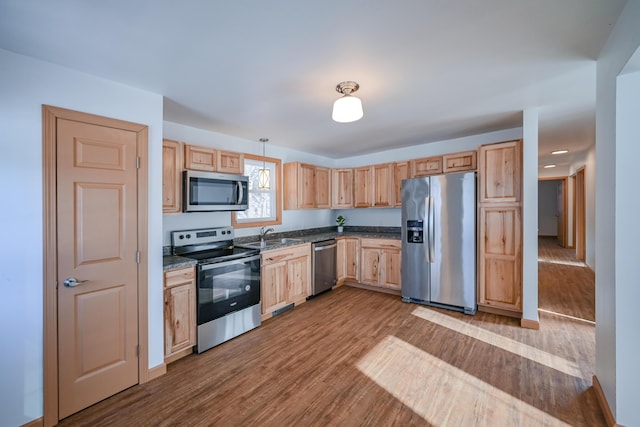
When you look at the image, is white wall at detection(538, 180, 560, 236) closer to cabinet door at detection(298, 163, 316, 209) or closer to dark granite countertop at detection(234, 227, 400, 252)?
dark granite countertop at detection(234, 227, 400, 252)

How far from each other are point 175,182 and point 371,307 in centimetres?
297

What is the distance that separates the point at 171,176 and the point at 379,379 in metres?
2.78

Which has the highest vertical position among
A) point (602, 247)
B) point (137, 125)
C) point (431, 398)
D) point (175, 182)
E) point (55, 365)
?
point (137, 125)

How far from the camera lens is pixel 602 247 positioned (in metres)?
1.88

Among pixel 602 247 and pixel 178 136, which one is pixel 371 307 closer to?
pixel 602 247

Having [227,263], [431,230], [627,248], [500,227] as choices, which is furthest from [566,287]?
[227,263]

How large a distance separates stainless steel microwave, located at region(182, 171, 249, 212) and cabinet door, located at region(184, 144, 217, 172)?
0.36ft

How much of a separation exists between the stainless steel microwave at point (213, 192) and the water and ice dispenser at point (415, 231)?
7.75ft

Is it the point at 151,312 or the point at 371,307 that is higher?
the point at 151,312

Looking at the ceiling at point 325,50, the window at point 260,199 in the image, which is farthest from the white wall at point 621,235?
the window at point 260,199

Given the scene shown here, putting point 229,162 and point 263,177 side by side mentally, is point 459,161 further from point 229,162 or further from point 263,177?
point 229,162

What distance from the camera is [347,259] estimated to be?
15.7ft

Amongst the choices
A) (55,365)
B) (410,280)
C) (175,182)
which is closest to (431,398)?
(410,280)

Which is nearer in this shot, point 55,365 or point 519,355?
point 55,365
